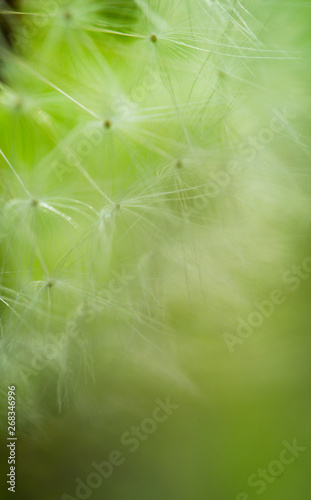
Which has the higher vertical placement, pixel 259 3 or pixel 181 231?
pixel 259 3

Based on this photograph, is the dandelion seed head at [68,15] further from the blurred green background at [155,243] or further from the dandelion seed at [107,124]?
the dandelion seed at [107,124]

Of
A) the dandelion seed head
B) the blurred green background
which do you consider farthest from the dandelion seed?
the dandelion seed head

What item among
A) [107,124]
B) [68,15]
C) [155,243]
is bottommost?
[155,243]

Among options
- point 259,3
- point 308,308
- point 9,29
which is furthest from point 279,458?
point 9,29

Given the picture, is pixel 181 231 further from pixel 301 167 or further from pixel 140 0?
pixel 140 0

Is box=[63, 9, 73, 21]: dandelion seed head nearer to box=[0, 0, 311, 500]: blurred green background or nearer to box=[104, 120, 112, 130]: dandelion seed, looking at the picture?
box=[0, 0, 311, 500]: blurred green background

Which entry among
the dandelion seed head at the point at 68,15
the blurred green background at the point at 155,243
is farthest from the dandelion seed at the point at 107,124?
the dandelion seed head at the point at 68,15

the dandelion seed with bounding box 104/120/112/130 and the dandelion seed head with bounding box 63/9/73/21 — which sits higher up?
the dandelion seed head with bounding box 63/9/73/21

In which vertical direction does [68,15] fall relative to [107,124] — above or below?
above

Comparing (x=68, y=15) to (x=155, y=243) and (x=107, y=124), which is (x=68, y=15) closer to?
(x=107, y=124)

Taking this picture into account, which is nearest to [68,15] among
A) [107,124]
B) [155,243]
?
[107,124]

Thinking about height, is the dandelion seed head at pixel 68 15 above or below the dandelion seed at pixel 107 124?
above
